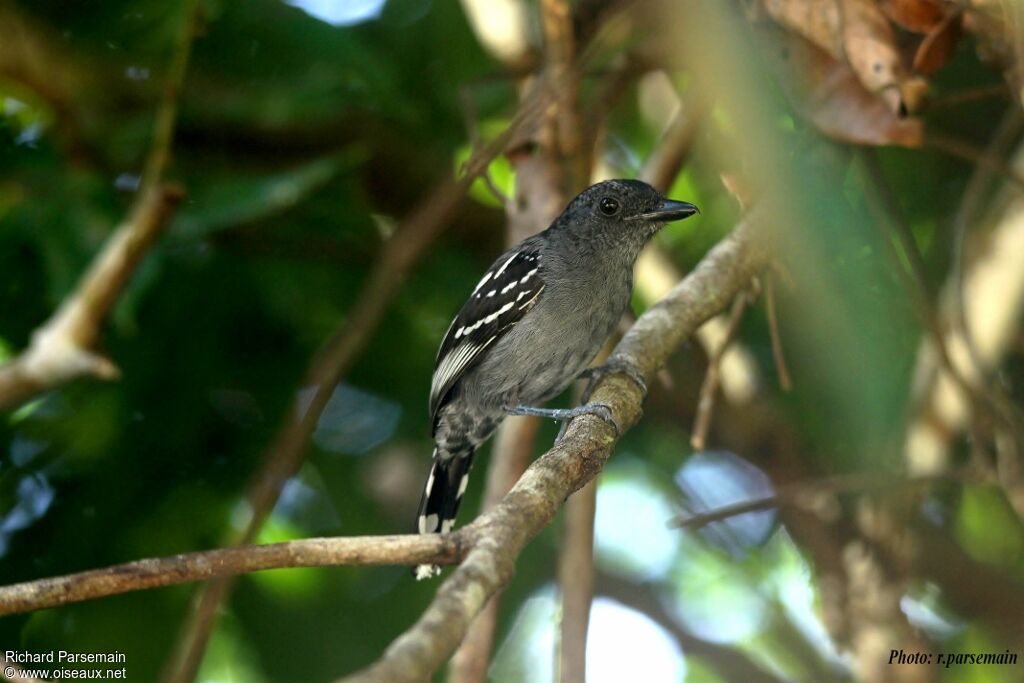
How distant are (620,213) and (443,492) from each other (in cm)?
139

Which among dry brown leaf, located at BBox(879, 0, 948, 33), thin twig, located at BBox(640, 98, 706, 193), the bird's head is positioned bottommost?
dry brown leaf, located at BBox(879, 0, 948, 33)

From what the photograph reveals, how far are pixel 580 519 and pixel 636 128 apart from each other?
3.27 m

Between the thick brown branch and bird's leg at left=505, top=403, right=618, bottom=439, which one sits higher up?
the thick brown branch

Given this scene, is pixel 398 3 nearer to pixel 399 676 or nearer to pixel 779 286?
pixel 779 286

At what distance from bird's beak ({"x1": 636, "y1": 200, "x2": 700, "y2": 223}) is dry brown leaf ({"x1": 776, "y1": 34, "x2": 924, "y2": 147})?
2.08 ft

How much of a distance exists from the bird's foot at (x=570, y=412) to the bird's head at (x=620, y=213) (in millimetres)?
789

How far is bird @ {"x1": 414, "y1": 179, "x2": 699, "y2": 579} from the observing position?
4.46 m

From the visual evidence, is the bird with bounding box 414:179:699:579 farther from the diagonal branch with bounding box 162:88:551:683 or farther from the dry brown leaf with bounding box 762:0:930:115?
the dry brown leaf with bounding box 762:0:930:115

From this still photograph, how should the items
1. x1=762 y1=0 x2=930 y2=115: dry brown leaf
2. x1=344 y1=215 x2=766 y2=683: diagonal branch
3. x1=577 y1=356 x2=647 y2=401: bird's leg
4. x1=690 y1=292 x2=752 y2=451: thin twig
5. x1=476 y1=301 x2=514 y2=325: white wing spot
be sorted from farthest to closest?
x1=476 y1=301 x2=514 y2=325: white wing spot, x1=690 y1=292 x2=752 y2=451: thin twig, x1=762 y1=0 x2=930 y2=115: dry brown leaf, x1=577 y1=356 x2=647 y2=401: bird's leg, x1=344 y1=215 x2=766 y2=683: diagonal branch

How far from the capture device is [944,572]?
4.89 meters

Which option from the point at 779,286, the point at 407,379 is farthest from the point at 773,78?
the point at 407,379

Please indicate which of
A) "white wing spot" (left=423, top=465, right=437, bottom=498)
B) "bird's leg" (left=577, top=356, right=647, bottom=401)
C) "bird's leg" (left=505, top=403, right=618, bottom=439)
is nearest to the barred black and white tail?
"white wing spot" (left=423, top=465, right=437, bottom=498)

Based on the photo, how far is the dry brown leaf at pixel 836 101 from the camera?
152 inches

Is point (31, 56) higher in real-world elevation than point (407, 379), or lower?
higher
